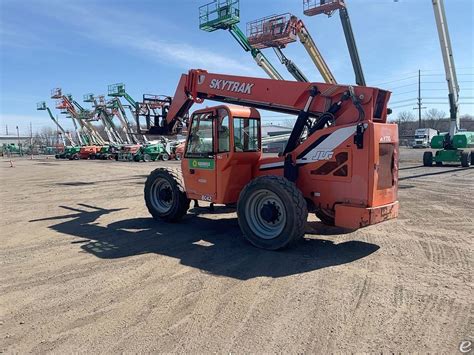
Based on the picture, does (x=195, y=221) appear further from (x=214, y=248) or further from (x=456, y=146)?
(x=456, y=146)

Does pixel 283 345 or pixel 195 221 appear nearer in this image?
pixel 283 345

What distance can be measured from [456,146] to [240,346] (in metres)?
24.4

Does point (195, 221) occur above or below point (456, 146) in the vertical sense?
below

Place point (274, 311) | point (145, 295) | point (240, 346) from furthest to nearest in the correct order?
point (145, 295) < point (274, 311) < point (240, 346)

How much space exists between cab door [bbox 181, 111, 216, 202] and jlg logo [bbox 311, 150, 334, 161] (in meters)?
2.18

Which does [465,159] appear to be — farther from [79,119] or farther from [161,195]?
[79,119]

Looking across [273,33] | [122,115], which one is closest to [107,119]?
[122,115]

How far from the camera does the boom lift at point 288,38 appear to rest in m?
21.9

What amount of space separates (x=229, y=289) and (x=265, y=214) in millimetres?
2079

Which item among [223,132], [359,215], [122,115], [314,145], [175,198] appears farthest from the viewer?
[122,115]

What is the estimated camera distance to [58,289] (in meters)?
5.02

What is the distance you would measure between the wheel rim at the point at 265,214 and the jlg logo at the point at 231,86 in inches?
96.5

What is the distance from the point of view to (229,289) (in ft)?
16.1

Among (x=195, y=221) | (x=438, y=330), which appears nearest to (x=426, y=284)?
(x=438, y=330)
